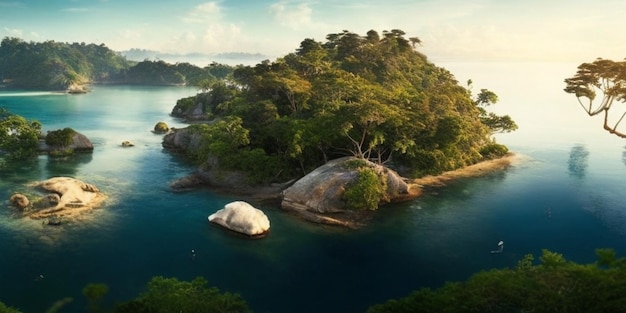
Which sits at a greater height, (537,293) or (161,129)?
(537,293)

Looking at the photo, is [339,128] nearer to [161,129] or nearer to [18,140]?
[18,140]

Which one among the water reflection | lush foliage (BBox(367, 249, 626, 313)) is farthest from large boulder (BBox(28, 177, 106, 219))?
the water reflection

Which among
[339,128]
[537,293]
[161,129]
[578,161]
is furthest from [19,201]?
[578,161]

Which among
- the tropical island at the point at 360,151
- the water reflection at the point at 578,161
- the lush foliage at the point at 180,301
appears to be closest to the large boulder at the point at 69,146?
the tropical island at the point at 360,151

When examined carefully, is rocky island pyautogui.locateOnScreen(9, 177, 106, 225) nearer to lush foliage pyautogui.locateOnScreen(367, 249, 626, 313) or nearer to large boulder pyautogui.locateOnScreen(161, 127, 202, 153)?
large boulder pyautogui.locateOnScreen(161, 127, 202, 153)

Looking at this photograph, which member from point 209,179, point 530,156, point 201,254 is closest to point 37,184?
point 209,179

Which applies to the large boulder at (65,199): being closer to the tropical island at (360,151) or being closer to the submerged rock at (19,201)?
the submerged rock at (19,201)
